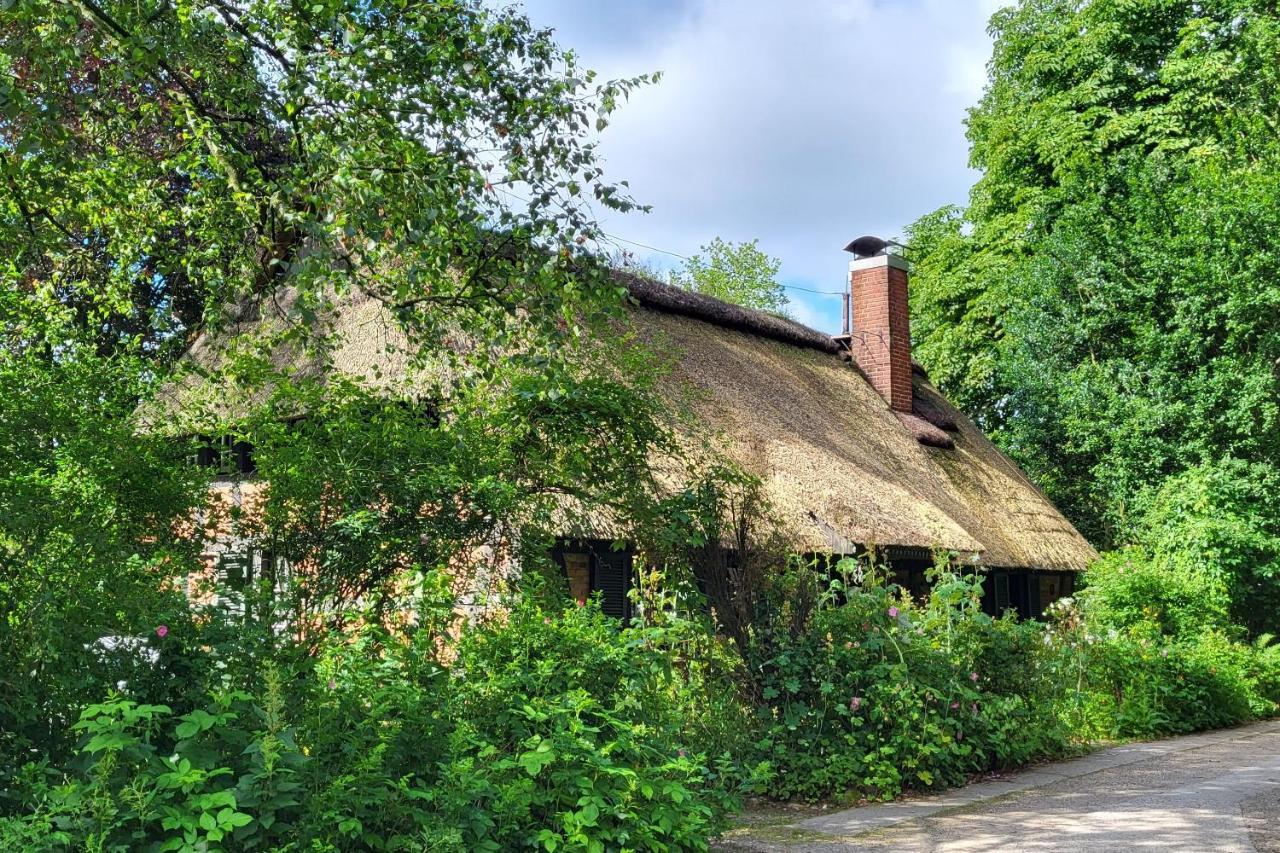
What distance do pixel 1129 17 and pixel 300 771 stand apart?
938 inches

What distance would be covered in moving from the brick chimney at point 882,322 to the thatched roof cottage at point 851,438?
0.08 ft

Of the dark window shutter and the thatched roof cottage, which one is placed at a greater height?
the thatched roof cottage

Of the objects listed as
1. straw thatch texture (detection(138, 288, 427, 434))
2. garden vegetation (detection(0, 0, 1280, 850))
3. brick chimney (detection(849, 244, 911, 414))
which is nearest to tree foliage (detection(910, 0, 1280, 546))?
brick chimney (detection(849, 244, 911, 414))

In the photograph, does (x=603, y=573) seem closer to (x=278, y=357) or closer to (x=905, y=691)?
(x=278, y=357)

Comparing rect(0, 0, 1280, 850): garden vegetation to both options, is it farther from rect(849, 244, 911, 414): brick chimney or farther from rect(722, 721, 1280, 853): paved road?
rect(849, 244, 911, 414): brick chimney

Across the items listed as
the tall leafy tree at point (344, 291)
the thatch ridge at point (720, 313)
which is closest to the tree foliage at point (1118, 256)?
the thatch ridge at point (720, 313)

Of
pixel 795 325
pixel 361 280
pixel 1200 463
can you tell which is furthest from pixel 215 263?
pixel 1200 463

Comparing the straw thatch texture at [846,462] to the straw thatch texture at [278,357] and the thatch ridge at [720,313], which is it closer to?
the thatch ridge at [720,313]

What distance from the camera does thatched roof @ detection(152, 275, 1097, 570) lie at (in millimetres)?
13852

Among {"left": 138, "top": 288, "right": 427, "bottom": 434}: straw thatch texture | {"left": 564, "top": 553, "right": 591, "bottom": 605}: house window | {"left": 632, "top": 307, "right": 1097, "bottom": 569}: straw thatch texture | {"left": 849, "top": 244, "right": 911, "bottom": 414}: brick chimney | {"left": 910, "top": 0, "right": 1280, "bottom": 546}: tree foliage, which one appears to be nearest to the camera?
{"left": 138, "top": 288, "right": 427, "bottom": 434}: straw thatch texture

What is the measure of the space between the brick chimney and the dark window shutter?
8.29 metres

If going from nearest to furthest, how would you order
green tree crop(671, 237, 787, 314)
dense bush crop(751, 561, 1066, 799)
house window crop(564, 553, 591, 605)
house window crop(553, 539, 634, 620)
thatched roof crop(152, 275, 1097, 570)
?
dense bush crop(751, 561, 1066, 799) → house window crop(553, 539, 634, 620) → house window crop(564, 553, 591, 605) → thatched roof crop(152, 275, 1097, 570) → green tree crop(671, 237, 787, 314)

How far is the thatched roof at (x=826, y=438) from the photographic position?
13.9 meters

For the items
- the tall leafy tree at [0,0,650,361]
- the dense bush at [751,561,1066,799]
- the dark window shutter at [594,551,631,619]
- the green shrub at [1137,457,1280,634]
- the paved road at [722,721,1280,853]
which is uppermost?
the tall leafy tree at [0,0,650,361]
